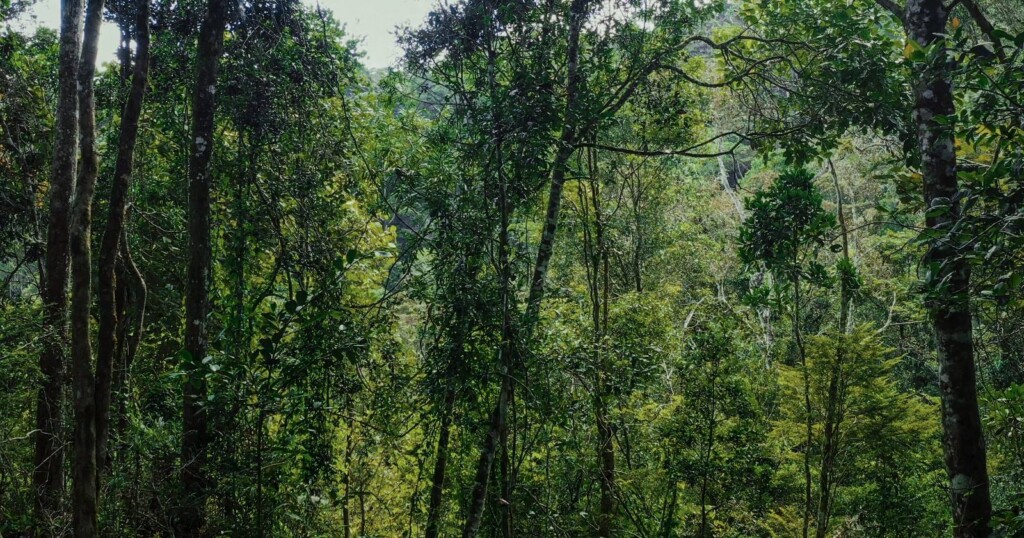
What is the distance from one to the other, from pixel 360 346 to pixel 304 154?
2.64m

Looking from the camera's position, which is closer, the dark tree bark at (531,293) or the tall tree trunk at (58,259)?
the dark tree bark at (531,293)

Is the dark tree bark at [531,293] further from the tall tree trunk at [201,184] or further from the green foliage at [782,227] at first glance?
the tall tree trunk at [201,184]

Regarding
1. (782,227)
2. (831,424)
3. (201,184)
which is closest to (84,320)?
(201,184)

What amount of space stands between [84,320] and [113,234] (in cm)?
60

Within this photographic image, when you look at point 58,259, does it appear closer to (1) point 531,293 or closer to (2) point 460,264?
(2) point 460,264

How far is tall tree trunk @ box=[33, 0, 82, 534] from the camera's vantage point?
16.5ft

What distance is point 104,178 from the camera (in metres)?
7.75

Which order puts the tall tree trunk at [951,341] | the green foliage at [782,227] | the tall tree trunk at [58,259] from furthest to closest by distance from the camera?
1. the green foliage at [782,227]
2. the tall tree trunk at [58,259]
3. the tall tree trunk at [951,341]

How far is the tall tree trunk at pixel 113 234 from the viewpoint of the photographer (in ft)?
14.7

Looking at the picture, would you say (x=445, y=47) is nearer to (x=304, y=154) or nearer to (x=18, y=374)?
(x=304, y=154)

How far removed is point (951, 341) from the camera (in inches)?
154

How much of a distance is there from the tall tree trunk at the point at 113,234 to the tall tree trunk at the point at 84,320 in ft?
0.53

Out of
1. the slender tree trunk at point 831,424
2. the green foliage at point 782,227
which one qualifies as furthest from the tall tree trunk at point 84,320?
the slender tree trunk at point 831,424

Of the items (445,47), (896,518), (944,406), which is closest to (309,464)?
(445,47)
